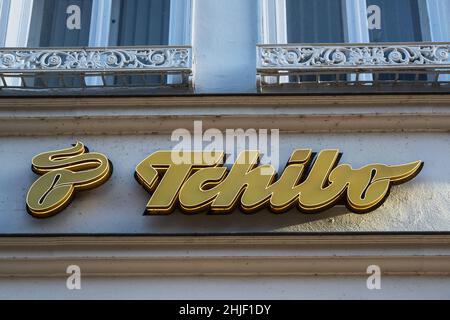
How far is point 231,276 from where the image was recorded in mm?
8672

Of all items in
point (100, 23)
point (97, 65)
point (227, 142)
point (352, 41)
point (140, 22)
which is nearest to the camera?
point (227, 142)

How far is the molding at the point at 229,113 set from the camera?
9445 mm

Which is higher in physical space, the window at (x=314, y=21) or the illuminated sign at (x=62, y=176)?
the window at (x=314, y=21)

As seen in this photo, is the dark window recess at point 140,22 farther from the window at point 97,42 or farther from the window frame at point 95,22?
the window frame at point 95,22

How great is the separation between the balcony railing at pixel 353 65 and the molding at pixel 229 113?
1.48 feet

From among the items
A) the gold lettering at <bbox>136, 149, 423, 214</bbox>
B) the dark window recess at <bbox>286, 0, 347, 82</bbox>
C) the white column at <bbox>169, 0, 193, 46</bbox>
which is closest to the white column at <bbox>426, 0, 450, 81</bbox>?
the dark window recess at <bbox>286, 0, 347, 82</bbox>

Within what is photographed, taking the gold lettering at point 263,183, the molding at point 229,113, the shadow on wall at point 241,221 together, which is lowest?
the shadow on wall at point 241,221

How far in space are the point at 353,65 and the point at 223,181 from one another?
84.0 inches

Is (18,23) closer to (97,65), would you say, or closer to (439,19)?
(97,65)

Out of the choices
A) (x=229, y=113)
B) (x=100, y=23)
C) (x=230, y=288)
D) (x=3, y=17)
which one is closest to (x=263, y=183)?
(x=229, y=113)

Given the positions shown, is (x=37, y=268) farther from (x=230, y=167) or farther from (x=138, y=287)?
(x=230, y=167)

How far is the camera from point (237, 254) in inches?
337

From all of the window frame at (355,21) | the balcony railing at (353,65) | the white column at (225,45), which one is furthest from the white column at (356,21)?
the white column at (225,45)

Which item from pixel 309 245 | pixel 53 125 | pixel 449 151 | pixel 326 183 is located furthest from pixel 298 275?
pixel 53 125
